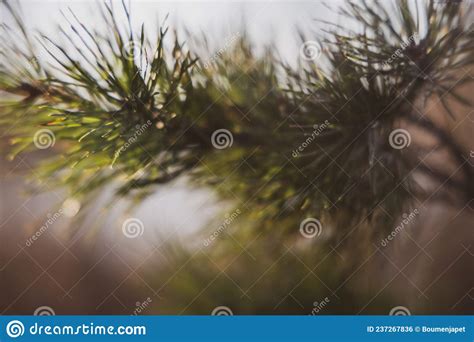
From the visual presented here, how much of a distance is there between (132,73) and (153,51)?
5 centimetres

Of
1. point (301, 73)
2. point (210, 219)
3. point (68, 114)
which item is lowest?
point (210, 219)

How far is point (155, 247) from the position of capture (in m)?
0.90

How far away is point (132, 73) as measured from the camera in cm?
83

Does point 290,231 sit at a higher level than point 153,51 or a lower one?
lower

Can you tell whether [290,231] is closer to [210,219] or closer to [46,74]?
[210,219]
